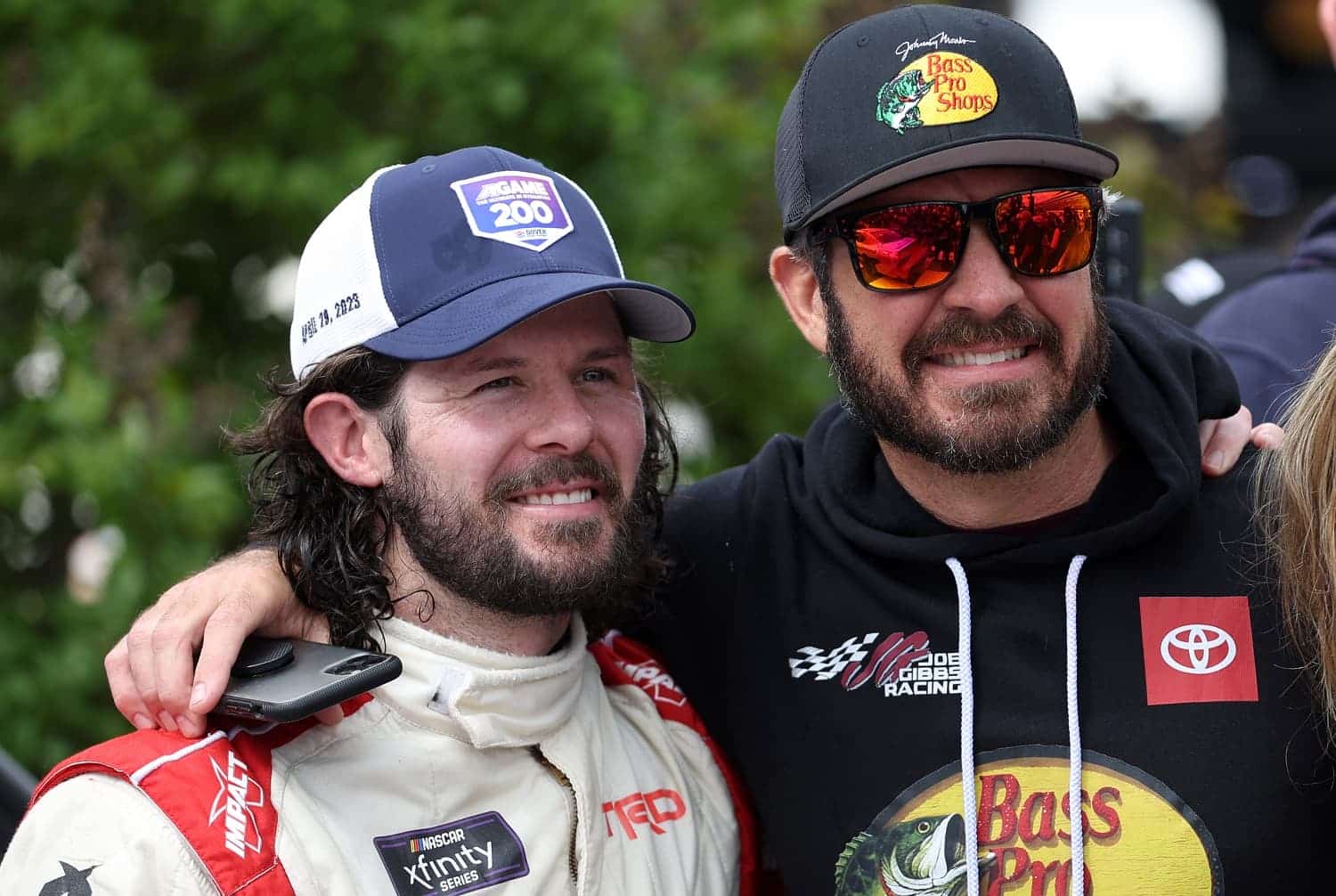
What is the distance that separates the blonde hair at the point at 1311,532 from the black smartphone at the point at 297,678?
1.37 meters

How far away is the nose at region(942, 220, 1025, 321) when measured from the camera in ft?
8.43

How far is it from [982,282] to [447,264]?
0.87m

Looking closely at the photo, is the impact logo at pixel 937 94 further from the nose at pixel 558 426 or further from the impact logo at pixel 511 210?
the nose at pixel 558 426

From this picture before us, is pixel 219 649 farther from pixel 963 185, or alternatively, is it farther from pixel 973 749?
pixel 963 185

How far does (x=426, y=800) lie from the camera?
2.42 m

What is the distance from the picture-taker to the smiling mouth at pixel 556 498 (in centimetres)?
257

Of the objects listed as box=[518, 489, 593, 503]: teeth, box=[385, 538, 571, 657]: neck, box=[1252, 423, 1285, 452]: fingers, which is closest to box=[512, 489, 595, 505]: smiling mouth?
box=[518, 489, 593, 503]: teeth

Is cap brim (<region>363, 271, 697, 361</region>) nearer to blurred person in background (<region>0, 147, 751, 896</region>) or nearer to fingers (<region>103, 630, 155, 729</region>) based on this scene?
blurred person in background (<region>0, 147, 751, 896</region>)

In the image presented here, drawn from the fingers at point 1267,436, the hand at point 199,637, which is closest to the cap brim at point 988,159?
the fingers at point 1267,436

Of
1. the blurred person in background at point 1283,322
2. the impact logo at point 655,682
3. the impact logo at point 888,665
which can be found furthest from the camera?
the blurred person in background at point 1283,322

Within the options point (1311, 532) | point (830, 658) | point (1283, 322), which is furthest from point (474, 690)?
point (1283, 322)

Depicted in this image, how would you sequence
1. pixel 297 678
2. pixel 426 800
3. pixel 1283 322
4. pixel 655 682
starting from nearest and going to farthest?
pixel 297 678 < pixel 426 800 < pixel 655 682 < pixel 1283 322

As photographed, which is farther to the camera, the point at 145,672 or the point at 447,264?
the point at 447,264

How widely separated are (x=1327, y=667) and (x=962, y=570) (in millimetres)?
585
